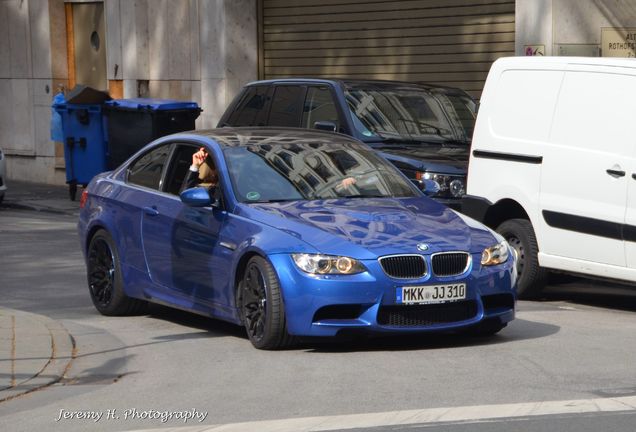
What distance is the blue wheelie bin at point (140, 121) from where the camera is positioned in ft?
66.4

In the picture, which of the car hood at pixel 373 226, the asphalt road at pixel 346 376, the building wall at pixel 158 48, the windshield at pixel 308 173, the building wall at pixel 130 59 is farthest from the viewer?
the building wall at pixel 130 59

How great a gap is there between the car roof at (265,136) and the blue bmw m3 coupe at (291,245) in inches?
0.6

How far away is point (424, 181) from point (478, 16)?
6667mm

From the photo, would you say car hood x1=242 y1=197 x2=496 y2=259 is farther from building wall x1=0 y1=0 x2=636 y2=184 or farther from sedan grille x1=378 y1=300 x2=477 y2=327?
building wall x1=0 y1=0 x2=636 y2=184

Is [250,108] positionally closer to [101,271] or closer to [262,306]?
[101,271]

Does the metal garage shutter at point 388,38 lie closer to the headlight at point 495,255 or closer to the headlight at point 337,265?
the headlight at point 495,255

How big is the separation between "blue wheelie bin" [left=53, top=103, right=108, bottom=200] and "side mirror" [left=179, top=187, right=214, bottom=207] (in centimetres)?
1252

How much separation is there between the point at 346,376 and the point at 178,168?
2944 millimetres

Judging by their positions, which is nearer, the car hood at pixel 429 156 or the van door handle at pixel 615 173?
the van door handle at pixel 615 173

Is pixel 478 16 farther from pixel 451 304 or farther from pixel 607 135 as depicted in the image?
pixel 451 304

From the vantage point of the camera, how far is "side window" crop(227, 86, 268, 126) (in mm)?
14742

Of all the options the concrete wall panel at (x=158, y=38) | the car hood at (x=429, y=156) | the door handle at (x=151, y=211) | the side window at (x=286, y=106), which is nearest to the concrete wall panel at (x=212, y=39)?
the concrete wall panel at (x=158, y=38)

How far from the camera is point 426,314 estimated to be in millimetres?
8430

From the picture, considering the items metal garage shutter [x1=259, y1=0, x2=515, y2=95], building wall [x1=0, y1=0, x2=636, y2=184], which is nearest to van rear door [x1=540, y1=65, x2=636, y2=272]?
building wall [x1=0, y1=0, x2=636, y2=184]
